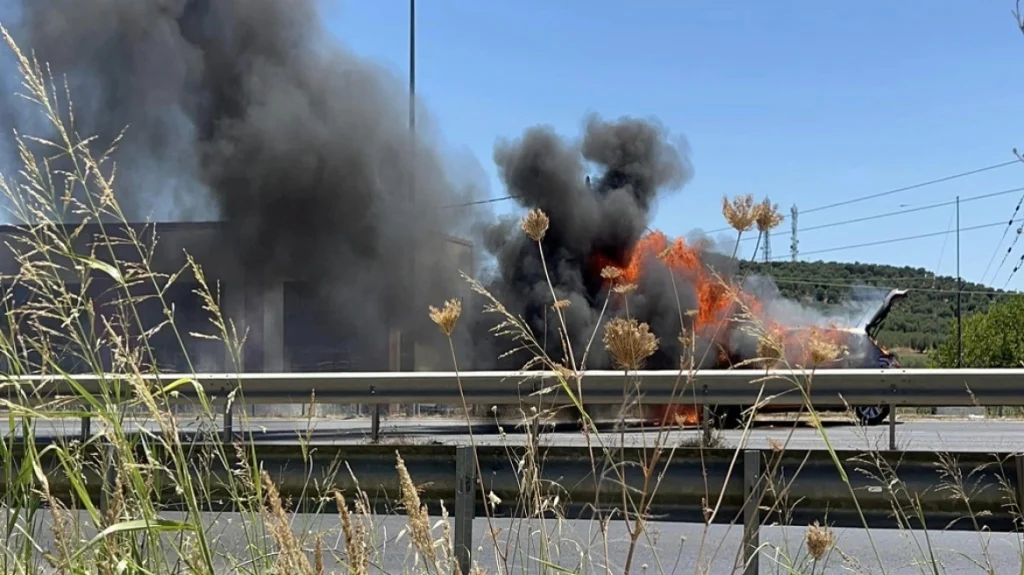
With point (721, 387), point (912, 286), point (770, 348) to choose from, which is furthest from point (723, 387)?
point (912, 286)

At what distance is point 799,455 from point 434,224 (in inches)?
900

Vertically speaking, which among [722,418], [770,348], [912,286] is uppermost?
[770,348]

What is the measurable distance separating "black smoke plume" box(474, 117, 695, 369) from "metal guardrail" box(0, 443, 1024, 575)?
54.4 feet

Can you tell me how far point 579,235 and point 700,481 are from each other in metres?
22.4

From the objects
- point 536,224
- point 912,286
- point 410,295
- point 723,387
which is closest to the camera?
point 536,224

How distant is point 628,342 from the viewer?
190 centimetres

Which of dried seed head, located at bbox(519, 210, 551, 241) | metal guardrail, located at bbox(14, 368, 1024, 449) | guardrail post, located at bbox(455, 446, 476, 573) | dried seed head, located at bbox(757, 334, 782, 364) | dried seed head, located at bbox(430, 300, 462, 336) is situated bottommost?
metal guardrail, located at bbox(14, 368, 1024, 449)

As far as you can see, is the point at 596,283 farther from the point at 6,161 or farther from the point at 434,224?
the point at 6,161

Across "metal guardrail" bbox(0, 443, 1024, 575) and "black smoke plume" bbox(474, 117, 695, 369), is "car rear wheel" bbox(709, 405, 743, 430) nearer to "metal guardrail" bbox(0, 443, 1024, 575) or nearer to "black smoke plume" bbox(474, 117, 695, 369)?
"metal guardrail" bbox(0, 443, 1024, 575)

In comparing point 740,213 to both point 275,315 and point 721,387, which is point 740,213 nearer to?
point 721,387

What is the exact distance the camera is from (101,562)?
2.09m

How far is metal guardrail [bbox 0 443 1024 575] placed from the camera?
313cm

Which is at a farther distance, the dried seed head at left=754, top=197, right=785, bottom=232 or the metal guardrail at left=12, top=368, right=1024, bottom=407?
the metal guardrail at left=12, top=368, right=1024, bottom=407

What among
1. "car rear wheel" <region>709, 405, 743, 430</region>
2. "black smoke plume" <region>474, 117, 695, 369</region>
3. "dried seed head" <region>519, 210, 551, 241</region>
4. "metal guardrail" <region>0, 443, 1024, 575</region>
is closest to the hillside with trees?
"black smoke plume" <region>474, 117, 695, 369</region>
